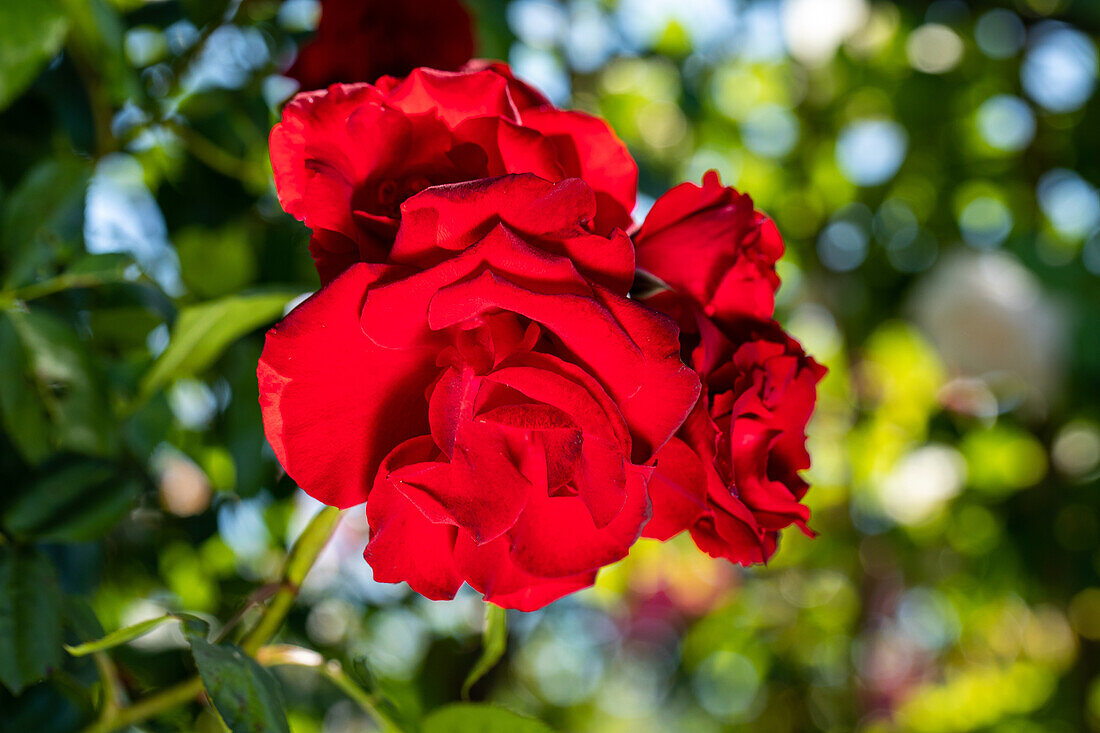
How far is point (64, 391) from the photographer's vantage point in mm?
406

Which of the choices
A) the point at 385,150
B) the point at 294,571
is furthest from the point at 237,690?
the point at 385,150

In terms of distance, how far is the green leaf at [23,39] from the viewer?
39 cm

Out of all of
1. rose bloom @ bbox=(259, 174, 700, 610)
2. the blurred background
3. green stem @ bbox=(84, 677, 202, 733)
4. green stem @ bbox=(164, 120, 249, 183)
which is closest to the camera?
rose bloom @ bbox=(259, 174, 700, 610)

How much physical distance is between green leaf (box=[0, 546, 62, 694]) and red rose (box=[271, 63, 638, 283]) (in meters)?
0.20

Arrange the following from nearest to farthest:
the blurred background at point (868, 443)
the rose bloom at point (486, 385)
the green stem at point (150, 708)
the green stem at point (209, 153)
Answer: the rose bloom at point (486, 385), the green stem at point (150, 708), the green stem at point (209, 153), the blurred background at point (868, 443)

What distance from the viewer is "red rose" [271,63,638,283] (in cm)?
25

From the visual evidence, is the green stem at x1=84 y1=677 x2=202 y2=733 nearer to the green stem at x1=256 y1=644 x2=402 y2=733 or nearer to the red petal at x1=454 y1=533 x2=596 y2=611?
the green stem at x1=256 y1=644 x2=402 y2=733

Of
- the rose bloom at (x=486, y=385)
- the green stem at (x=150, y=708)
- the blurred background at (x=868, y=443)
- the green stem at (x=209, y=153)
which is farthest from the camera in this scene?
the blurred background at (x=868, y=443)

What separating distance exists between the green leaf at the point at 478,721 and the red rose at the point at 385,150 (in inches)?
7.7

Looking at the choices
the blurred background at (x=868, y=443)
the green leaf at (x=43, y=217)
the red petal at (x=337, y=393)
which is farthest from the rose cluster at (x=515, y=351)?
the blurred background at (x=868, y=443)

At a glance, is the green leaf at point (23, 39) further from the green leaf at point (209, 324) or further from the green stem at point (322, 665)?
the green stem at point (322, 665)

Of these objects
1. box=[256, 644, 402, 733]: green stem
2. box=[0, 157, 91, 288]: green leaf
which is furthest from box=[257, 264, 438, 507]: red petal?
box=[0, 157, 91, 288]: green leaf

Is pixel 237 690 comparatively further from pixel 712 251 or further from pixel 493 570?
pixel 712 251

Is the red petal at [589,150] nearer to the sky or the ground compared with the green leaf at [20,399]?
nearer to the sky
